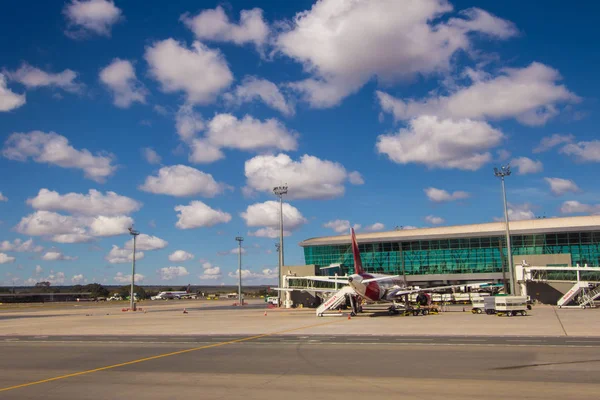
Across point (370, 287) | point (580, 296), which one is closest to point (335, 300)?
point (370, 287)

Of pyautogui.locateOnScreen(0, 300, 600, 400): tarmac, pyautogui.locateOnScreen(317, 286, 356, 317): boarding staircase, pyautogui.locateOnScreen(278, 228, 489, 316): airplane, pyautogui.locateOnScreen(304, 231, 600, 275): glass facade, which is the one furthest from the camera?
pyautogui.locateOnScreen(304, 231, 600, 275): glass facade

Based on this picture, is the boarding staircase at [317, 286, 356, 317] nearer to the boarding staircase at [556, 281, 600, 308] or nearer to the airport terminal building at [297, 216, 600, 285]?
the boarding staircase at [556, 281, 600, 308]

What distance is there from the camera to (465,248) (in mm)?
119938

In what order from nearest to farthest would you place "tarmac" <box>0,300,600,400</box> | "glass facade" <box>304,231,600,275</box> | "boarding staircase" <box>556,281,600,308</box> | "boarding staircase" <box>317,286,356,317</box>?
"tarmac" <box>0,300,600,400</box>
"boarding staircase" <box>317,286,356,317</box>
"boarding staircase" <box>556,281,600,308</box>
"glass facade" <box>304,231,600,275</box>

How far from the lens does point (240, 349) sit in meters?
29.0

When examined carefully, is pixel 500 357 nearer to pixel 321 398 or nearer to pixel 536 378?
pixel 536 378

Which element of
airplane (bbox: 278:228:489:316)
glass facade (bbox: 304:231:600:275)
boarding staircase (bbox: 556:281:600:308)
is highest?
glass facade (bbox: 304:231:600:275)

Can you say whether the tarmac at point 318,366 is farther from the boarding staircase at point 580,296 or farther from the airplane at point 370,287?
the boarding staircase at point 580,296

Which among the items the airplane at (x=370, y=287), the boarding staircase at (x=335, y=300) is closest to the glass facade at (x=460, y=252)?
the airplane at (x=370, y=287)

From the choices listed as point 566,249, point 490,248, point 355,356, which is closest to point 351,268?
point 490,248

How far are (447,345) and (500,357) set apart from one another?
535 centimetres

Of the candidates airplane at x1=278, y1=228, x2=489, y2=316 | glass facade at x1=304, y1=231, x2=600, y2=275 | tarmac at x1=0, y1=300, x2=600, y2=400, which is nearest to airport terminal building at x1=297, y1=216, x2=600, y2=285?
glass facade at x1=304, y1=231, x2=600, y2=275

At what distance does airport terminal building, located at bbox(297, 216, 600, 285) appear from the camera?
109188mm

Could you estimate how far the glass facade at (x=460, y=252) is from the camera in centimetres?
10919
